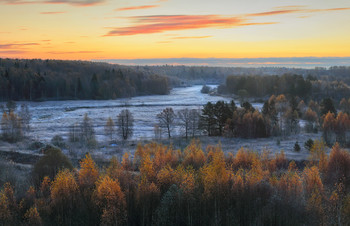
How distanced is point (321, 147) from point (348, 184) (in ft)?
17.8

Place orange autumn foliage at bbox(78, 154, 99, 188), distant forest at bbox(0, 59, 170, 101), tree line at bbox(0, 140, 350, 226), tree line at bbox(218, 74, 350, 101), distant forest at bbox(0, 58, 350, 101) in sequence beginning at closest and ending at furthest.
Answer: tree line at bbox(0, 140, 350, 226)
orange autumn foliage at bbox(78, 154, 99, 188)
tree line at bbox(218, 74, 350, 101)
distant forest at bbox(0, 58, 350, 101)
distant forest at bbox(0, 59, 170, 101)

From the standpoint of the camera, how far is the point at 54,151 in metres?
26.7

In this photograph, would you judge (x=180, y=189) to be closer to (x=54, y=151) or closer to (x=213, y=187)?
(x=213, y=187)

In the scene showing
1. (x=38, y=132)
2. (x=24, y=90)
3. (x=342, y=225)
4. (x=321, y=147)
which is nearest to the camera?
(x=342, y=225)

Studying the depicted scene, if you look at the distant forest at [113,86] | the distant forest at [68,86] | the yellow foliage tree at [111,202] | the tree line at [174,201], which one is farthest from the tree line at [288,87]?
the yellow foliage tree at [111,202]

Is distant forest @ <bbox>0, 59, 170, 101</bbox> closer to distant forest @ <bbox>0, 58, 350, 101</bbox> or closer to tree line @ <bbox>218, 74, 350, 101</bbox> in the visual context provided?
distant forest @ <bbox>0, 58, 350, 101</bbox>

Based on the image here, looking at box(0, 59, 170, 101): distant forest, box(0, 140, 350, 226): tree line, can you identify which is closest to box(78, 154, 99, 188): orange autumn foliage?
box(0, 140, 350, 226): tree line

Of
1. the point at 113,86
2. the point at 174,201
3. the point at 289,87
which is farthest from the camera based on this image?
the point at 113,86

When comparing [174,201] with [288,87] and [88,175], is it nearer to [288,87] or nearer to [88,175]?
[88,175]

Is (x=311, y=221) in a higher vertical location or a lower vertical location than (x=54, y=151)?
lower

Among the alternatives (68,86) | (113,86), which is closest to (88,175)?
(68,86)

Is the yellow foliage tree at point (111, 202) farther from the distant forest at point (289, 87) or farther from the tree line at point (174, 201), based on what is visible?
the distant forest at point (289, 87)

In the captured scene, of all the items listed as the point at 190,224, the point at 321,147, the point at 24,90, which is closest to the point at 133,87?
the point at 24,90

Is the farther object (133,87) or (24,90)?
(133,87)
